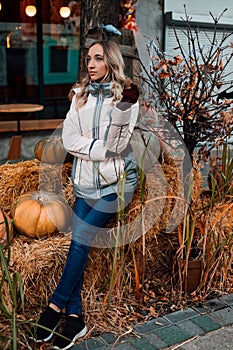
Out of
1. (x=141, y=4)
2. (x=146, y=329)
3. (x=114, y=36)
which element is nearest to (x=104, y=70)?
(x=114, y=36)

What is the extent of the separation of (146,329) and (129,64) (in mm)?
1957

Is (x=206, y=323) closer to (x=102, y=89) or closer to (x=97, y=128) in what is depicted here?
(x=97, y=128)

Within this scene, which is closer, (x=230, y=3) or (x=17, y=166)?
(x=17, y=166)

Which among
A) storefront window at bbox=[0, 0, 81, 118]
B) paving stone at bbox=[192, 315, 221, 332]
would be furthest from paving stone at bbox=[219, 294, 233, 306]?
storefront window at bbox=[0, 0, 81, 118]

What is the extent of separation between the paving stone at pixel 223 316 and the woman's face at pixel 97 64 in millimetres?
1634

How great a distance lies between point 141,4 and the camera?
613cm

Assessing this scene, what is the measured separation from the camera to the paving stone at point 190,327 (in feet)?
8.96

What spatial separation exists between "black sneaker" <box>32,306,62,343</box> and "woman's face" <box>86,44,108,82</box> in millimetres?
1395

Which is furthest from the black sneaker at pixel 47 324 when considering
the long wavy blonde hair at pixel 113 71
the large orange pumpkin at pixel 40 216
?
the long wavy blonde hair at pixel 113 71

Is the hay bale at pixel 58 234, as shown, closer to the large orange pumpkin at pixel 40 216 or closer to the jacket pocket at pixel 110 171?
the large orange pumpkin at pixel 40 216

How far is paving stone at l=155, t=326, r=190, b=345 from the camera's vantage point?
265 cm

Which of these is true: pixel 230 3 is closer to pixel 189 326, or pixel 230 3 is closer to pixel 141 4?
pixel 141 4

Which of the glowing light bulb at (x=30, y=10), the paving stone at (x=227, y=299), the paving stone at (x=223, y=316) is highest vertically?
the glowing light bulb at (x=30, y=10)

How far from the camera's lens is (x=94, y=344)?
259cm
